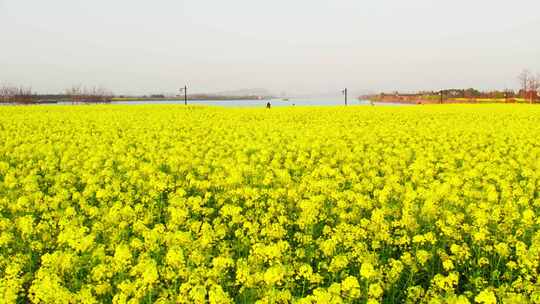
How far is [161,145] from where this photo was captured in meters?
16.3

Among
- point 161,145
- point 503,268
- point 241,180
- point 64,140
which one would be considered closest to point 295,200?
point 241,180

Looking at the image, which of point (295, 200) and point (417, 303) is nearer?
point (417, 303)

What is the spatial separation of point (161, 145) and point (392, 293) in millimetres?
11678

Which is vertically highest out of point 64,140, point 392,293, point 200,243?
point 64,140

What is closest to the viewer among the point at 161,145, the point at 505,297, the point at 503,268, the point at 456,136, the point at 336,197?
the point at 505,297

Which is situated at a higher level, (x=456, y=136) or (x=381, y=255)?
(x=456, y=136)

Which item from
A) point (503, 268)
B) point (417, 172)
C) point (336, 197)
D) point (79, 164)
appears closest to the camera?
point (503, 268)

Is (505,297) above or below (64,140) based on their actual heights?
below

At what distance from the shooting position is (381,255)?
7.00 meters

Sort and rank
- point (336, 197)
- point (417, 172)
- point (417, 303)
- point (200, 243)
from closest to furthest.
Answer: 1. point (417, 303)
2. point (200, 243)
3. point (336, 197)
4. point (417, 172)

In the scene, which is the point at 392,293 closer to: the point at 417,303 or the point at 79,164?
the point at 417,303

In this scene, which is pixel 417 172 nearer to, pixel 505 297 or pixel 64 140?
pixel 505 297

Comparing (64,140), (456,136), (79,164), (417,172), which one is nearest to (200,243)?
(417,172)

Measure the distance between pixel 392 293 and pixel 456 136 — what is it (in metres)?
14.6
